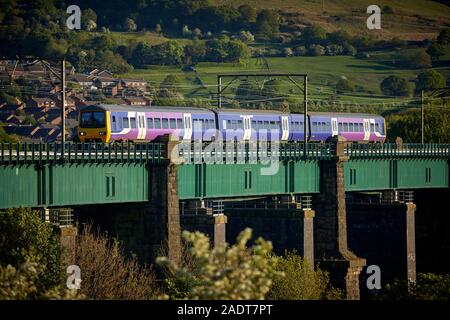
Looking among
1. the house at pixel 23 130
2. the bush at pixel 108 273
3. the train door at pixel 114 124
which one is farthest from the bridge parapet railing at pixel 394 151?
the house at pixel 23 130

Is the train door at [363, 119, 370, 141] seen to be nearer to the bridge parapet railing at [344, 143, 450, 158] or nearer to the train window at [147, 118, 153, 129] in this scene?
the bridge parapet railing at [344, 143, 450, 158]

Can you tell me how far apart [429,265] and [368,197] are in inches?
365

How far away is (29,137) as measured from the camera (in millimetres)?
181250

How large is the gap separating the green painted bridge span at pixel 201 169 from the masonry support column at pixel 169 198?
244 mm

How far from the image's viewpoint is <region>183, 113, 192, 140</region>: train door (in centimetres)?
9038

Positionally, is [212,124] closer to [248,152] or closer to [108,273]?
[248,152]

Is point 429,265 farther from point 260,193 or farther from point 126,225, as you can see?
point 126,225

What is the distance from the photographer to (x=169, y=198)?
76.6 metres

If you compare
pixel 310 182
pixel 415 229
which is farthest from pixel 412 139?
pixel 310 182

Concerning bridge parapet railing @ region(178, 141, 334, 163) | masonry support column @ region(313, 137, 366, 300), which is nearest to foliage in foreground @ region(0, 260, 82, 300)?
bridge parapet railing @ region(178, 141, 334, 163)

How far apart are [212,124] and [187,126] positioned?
327 centimetres

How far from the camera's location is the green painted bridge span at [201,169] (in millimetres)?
67625

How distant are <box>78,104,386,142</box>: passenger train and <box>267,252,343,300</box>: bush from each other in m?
10.2

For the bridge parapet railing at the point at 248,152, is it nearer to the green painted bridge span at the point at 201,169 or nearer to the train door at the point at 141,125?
the green painted bridge span at the point at 201,169
